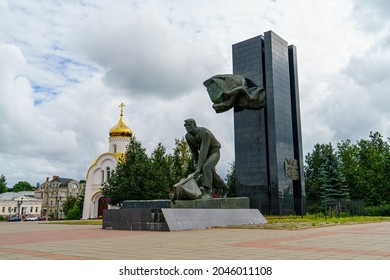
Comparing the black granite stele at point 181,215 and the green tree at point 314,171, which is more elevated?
the green tree at point 314,171

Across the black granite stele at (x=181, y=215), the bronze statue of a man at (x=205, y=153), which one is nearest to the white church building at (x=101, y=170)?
the bronze statue of a man at (x=205, y=153)

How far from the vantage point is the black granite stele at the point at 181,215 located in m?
11.0

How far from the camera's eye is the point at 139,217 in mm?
11562

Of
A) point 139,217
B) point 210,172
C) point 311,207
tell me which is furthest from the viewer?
point 311,207

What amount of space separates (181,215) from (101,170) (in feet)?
122

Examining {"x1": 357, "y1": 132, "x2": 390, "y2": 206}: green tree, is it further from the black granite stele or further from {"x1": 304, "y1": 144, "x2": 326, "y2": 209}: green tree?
the black granite stele

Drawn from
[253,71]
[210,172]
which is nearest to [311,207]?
[253,71]

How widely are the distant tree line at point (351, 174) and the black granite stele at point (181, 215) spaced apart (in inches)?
636

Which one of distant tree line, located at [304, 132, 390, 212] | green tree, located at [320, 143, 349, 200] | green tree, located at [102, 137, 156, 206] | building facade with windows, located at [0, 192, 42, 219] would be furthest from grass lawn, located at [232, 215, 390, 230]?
building facade with windows, located at [0, 192, 42, 219]

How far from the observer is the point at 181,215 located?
37.3 feet

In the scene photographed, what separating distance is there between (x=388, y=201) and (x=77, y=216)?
113ft

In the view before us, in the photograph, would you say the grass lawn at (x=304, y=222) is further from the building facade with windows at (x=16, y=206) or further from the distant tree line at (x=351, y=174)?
the building facade with windows at (x=16, y=206)

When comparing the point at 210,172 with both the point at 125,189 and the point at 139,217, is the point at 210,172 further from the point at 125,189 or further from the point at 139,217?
the point at 125,189

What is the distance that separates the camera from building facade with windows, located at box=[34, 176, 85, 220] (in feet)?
291
